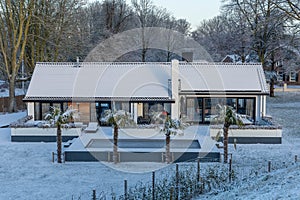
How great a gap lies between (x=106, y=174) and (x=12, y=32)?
17.9 metres

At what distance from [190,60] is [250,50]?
36.4ft

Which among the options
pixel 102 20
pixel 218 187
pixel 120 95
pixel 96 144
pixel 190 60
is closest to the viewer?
→ pixel 218 187

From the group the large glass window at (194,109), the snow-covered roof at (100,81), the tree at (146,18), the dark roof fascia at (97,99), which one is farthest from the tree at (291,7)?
the tree at (146,18)

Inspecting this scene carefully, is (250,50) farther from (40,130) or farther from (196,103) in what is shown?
(40,130)

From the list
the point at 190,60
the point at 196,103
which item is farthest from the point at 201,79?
the point at 190,60

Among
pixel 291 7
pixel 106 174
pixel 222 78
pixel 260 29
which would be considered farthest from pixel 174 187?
pixel 260 29

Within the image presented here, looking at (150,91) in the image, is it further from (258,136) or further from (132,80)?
(258,136)

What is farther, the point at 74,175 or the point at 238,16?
the point at 238,16

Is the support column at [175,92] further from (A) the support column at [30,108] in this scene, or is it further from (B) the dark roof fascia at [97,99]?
(A) the support column at [30,108]

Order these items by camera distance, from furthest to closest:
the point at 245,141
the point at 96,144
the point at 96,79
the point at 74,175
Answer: the point at 96,79, the point at 245,141, the point at 96,144, the point at 74,175

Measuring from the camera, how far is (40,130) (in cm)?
1542

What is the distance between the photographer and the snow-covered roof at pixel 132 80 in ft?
57.0

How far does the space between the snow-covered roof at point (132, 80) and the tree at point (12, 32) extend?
17.8 feet

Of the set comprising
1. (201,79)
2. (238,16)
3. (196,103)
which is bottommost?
(196,103)
